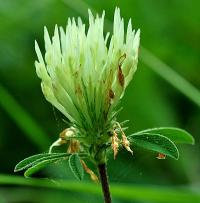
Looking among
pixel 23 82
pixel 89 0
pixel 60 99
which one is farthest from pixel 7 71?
pixel 60 99

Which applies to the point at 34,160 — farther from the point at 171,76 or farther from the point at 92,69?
the point at 171,76

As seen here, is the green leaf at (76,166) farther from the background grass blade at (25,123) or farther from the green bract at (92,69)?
the background grass blade at (25,123)

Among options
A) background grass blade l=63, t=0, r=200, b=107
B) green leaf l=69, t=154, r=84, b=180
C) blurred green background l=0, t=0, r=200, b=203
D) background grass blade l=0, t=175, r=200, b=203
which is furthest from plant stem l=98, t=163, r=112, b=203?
background grass blade l=63, t=0, r=200, b=107

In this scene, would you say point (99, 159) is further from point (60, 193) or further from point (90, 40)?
point (60, 193)

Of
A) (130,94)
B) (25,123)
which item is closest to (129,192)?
(25,123)

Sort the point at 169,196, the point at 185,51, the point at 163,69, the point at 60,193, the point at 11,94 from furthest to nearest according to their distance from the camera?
1. the point at 185,51
2. the point at 11,94
3. the point at 163,69
4. the point at 60,193
5. the point at 169,196

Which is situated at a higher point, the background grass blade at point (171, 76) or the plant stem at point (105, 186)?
the background grass blade at point (171, 76)

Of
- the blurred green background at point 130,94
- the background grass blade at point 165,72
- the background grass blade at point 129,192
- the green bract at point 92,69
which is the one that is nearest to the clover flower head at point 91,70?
the green bract at point 92,69
